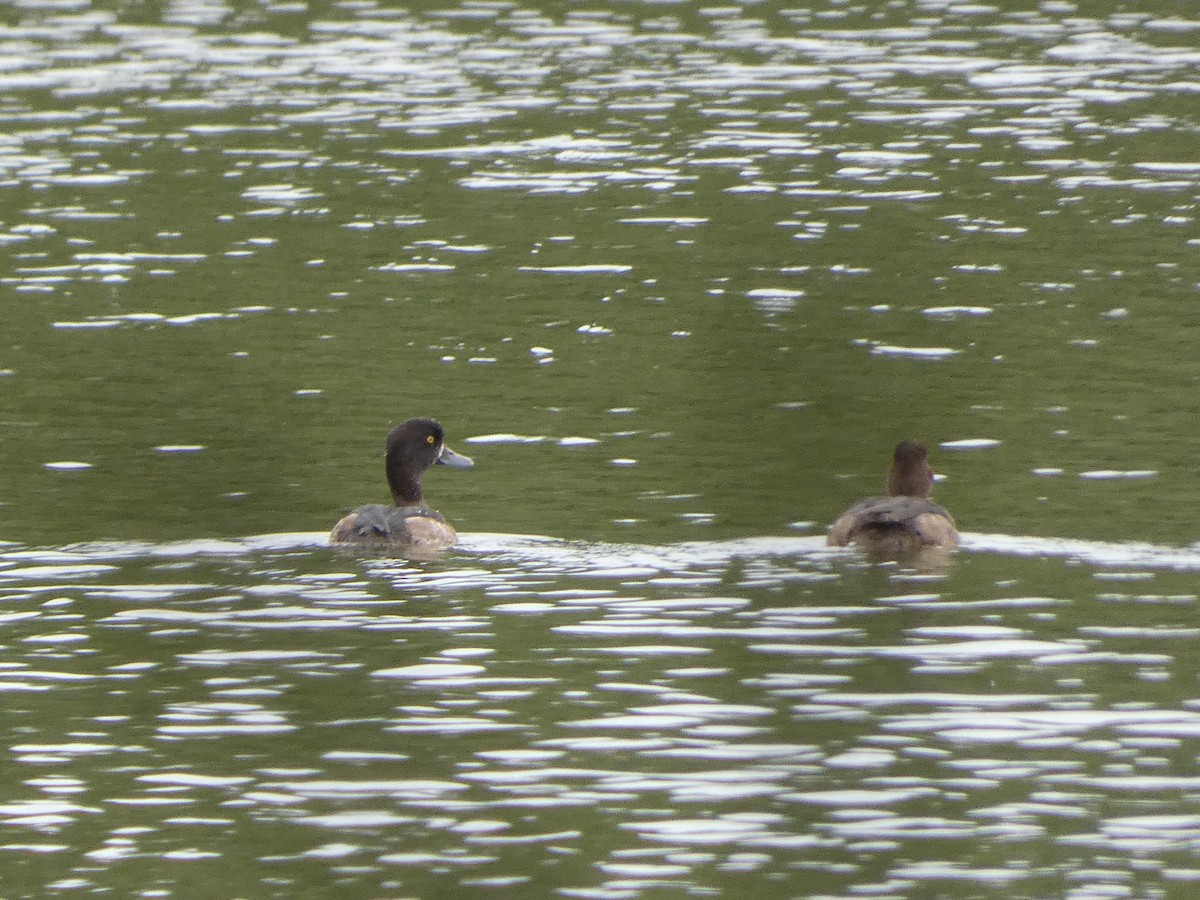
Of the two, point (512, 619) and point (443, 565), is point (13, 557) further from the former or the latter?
point (512, 619)

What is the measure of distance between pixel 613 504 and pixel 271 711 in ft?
18.9

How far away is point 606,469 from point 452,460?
141 centimetres

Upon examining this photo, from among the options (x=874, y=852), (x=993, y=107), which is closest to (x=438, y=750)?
(x=874, y=852)

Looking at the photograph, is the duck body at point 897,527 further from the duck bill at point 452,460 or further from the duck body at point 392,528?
the duck bill at point 452,460

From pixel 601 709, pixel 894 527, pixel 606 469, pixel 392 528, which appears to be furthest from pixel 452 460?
pixel 601 709

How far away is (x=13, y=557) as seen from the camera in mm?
17406

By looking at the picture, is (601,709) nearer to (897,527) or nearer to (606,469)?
(897,527)

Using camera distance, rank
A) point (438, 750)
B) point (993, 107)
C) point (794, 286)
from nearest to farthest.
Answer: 1. point (438, 750)
2. point (794, 286)
3. point (993, 107)

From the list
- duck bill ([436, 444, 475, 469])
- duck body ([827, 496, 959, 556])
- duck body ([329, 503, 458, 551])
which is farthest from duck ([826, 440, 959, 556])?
duck bill ([436, 444, 475, 469])

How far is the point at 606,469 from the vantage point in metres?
20.2

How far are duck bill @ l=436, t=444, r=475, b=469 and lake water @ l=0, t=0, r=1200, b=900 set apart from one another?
36 cm

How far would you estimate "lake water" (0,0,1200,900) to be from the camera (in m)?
11.7

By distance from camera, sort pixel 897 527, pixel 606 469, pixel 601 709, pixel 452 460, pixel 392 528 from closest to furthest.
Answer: pixel 601 709 < pixel 897 527 < pixel 392 528 < pixel 452 460 < pixel 606 469

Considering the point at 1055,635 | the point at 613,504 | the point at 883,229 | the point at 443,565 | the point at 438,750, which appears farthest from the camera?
the point at 883,229
